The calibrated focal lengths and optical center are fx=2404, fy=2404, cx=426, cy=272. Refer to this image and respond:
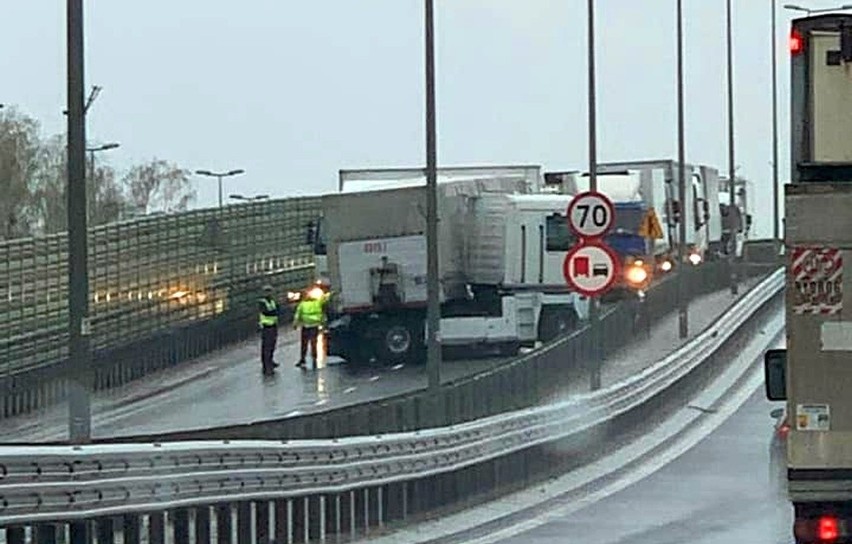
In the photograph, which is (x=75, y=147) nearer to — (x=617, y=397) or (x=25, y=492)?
(x=25, y=492)

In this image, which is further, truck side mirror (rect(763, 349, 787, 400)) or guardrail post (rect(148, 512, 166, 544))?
guardrail post (rect(148, 512, 166, 544))

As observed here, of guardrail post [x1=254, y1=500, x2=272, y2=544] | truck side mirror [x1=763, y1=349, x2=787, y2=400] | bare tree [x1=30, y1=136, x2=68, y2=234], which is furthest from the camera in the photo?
bare tree [x1=30, y1=136, x2=68, y2=234]

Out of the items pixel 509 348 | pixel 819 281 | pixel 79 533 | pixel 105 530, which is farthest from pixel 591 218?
pixel 509 348

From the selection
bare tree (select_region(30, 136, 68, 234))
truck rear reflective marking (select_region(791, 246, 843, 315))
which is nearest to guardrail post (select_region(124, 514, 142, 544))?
truck rear reflective marking (select_region(791, 246, 843, 315))

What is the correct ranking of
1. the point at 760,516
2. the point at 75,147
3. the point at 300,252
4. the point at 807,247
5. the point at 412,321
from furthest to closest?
the point at 300,252 → the point at 412,321 → the point at 760,516 → the point at 75,147 → the point at 807,247

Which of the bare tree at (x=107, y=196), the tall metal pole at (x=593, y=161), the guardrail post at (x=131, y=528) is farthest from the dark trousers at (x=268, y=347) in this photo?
the bare tree at (x=107, y=196)

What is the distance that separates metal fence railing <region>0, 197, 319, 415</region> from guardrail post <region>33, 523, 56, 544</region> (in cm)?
3109

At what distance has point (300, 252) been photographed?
75.3 meters

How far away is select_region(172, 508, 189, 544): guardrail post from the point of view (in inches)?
704

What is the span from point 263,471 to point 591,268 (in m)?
11.5

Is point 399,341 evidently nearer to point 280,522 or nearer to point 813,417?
point 280,522

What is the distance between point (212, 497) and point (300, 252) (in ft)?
187

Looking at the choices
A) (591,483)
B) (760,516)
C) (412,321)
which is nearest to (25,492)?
(760,516)

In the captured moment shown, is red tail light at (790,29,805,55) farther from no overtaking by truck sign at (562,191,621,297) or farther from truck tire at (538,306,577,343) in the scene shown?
truck tire at (538,306,577,343)
